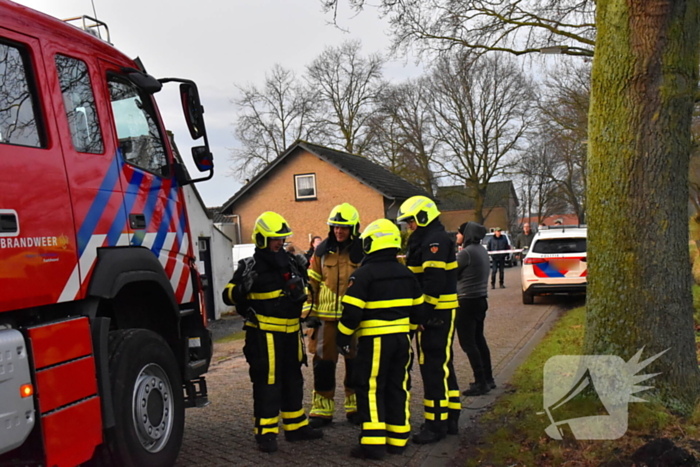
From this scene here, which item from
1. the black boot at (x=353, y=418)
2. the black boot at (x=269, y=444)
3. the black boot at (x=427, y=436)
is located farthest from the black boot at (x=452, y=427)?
the black boot at (x=269, y=444)

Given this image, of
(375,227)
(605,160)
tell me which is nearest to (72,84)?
(375,227)

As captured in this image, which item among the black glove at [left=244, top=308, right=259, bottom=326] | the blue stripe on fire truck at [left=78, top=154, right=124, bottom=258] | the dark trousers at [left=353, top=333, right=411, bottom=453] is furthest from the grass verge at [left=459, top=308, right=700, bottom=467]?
the blue stripe on fire truck at [left=78, top=154, right=124, bottom=258]

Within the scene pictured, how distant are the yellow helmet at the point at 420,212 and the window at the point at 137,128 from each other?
1962 mm

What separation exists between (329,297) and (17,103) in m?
2.91

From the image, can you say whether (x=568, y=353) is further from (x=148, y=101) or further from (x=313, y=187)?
(x=313, y=187)

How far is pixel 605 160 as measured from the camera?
4.85m

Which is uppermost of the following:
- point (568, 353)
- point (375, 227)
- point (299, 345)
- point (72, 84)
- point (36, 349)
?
point (72, 84)

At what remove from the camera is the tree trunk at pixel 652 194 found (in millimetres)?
4641

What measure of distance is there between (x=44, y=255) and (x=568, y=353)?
6023mm

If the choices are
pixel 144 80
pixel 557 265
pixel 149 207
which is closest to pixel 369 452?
pixel 149 207

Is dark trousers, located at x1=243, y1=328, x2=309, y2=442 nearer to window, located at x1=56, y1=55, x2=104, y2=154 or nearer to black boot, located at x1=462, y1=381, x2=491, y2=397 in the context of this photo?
window, located at x1=56, y1=55, x2=104, y2=154

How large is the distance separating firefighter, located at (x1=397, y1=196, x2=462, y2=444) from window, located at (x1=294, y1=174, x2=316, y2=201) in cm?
2521

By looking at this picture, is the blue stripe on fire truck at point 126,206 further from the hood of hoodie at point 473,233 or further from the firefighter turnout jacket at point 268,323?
the hood of hoodie at point 473,233

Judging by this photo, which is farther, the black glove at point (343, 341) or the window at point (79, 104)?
the black glove at point (343, 341)
